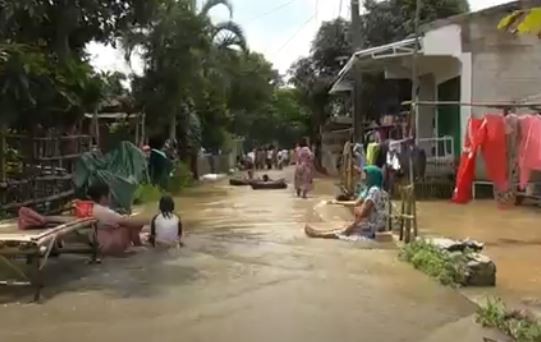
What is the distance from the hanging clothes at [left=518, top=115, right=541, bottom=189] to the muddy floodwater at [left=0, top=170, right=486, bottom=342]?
2223 millimetres

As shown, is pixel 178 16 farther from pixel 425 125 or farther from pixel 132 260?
pixel 132 260

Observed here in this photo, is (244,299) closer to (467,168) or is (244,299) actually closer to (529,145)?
(467,168)

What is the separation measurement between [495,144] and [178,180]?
17.4 metres

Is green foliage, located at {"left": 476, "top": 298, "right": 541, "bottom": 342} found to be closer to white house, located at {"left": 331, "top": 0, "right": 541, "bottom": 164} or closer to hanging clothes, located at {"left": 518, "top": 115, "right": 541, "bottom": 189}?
hanging clothes, located at {"left": 518, "top": 115, "right": 541, "bottom": 189}

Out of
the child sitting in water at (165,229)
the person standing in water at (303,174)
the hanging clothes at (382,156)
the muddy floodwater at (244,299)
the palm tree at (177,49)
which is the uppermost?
the palm tree at (177,49)

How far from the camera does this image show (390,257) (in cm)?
1154

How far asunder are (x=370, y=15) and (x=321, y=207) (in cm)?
1767

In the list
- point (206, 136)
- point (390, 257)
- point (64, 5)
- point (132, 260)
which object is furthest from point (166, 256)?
point (206, 136)

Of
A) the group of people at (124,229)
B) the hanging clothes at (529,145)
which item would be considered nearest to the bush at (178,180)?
the group of people at (124,229)

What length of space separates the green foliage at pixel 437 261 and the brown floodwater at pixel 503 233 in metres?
0.45

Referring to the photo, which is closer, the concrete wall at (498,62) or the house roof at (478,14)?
the house roof at (478,14)

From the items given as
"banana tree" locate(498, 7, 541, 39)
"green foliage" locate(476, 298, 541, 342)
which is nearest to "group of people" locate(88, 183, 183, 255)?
"green foliage" locate(476, 298, 541, 342)

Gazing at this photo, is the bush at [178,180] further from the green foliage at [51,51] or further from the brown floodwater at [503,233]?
the green foliage at [51,51]

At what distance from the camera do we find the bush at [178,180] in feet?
89.6
